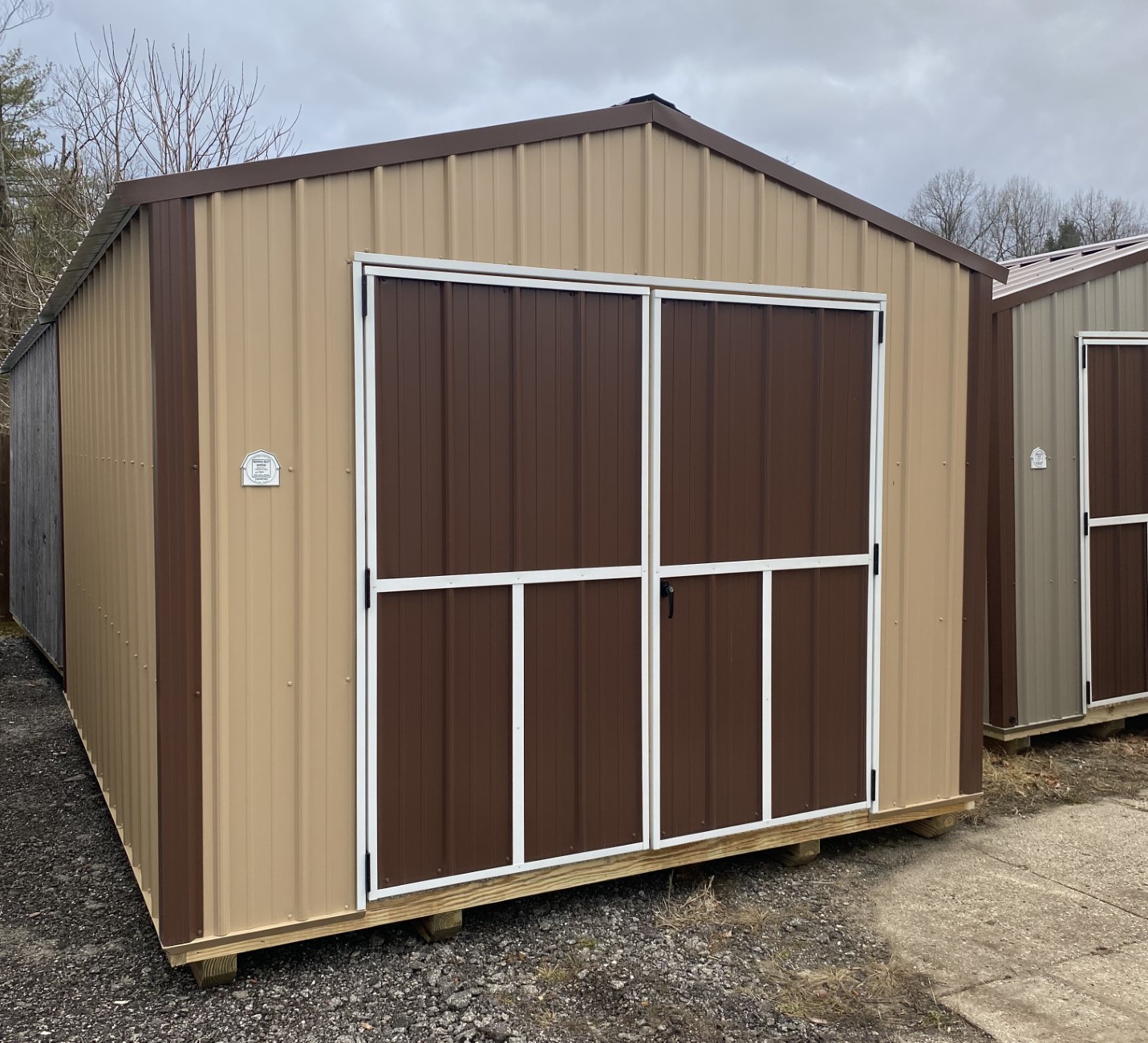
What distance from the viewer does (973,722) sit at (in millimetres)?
4309

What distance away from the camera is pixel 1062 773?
17.1 feet

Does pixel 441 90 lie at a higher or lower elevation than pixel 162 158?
higher

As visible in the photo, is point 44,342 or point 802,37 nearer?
point 44,342

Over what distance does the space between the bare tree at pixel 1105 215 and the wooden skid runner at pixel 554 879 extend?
24536 mm

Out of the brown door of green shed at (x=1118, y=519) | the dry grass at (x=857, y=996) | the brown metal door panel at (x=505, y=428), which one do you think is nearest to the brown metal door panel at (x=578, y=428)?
the brown metal door panel at (x=505, y=428)

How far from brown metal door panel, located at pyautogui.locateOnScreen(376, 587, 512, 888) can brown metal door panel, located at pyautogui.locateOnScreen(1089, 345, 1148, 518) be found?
401 cm

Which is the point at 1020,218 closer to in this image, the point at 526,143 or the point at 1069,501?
the point at 1069,501

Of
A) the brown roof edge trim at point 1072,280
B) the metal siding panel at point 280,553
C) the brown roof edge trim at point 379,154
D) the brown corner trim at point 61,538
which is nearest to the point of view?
the brown roof edge trim at point 379,154

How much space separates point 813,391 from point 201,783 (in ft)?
8.67

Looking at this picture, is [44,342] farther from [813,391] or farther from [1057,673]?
[1057,673]

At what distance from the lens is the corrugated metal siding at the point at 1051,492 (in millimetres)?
5367

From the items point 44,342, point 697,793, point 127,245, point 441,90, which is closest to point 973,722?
point 697,793

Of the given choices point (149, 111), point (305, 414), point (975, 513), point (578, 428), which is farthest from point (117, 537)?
point (149, 111)

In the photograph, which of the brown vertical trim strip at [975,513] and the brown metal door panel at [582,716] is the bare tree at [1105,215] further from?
the brown metal door panel at [582,716]
